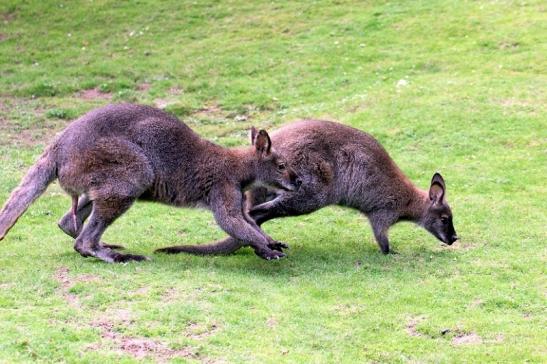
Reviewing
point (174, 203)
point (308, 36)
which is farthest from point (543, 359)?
point (308, 36)

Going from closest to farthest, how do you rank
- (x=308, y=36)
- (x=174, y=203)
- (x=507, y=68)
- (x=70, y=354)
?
(x=70, y=354), (x=174, y=203), (x=507, y=68), (x=308, y=36)

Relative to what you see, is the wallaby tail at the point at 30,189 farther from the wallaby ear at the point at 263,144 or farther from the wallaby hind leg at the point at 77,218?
the wallaby ear at the point at 263,144

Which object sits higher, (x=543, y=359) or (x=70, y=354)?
(x=70, y=354)

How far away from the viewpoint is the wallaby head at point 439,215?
10.7 m

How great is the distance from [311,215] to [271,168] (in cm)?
203

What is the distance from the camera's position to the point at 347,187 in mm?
10805

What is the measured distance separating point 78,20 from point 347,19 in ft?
22.3

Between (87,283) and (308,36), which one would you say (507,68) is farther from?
(87,283)

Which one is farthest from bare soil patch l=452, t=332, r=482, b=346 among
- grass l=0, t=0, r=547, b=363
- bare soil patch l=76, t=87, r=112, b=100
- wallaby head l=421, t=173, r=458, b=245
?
bare soil patch l=76, t=87, r=112, b=100

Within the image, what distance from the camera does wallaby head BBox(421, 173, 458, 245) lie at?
10.7 m

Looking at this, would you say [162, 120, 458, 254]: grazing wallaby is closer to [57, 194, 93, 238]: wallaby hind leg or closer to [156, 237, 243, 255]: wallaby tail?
[156, 237, 243, 255]: wallaby tail

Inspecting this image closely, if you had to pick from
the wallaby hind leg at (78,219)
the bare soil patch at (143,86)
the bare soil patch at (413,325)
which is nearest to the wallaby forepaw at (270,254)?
the wallaby hind leg at (78,219)

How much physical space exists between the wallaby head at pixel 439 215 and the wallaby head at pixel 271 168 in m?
1.73

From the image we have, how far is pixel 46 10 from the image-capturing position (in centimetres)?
2305
